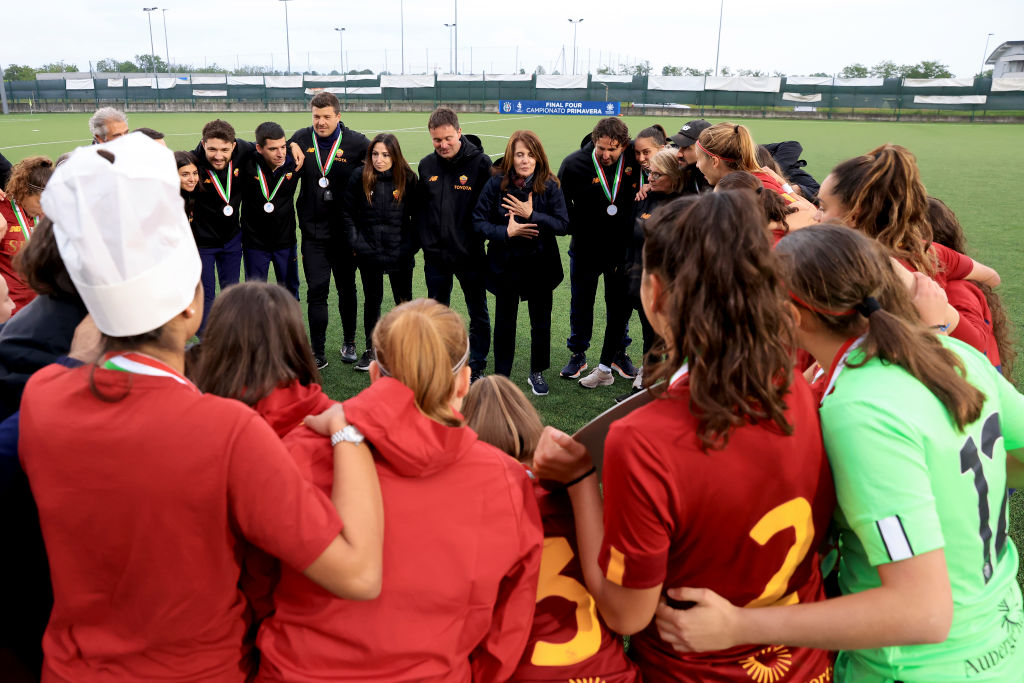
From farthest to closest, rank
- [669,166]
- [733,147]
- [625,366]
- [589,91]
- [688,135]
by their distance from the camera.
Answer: [589,91] < [625,366] < [688,135] < [669,166] < [733,147]

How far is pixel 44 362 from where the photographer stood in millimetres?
2264

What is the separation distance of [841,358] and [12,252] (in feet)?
17.1

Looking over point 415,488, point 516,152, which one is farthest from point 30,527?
point 516,152

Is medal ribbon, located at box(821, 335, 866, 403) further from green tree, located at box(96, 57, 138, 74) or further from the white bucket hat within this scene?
green tree, located at box(96, 57, 138, 74)

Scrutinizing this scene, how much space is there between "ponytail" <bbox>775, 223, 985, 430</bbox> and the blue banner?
4299 centimetres

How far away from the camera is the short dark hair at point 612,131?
582cm

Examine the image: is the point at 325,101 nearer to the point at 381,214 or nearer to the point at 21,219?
the point at 381,214

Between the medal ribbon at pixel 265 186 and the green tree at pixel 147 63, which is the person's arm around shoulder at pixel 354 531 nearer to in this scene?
the medal ribbon at pixel 265 186

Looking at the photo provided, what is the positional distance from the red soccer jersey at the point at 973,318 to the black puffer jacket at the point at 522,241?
298 cm

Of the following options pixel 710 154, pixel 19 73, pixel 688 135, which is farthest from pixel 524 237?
pixel 19 73

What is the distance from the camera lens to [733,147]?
4.47 m

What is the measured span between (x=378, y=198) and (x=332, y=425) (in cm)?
473

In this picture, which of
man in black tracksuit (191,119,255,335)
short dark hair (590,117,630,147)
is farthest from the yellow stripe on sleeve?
man in black tracksuit (191,119,255,335)

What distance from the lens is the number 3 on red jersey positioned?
1.93 meters
